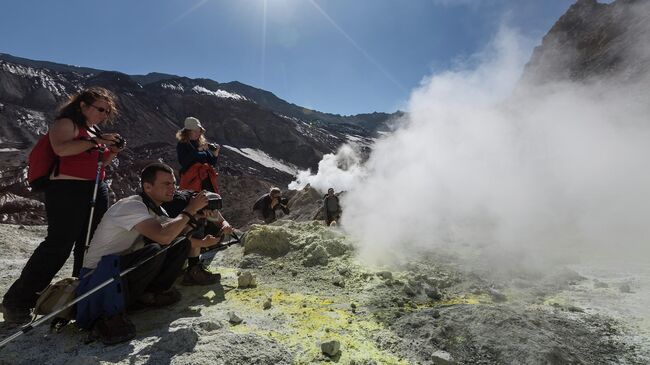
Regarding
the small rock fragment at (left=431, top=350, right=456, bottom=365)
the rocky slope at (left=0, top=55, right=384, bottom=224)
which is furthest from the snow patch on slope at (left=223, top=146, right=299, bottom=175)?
the small rock fragment at (left=431, top=350, right=456, bottom=365)

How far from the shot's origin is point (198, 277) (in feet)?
11.3

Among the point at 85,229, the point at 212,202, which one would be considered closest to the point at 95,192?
the point at 85,229

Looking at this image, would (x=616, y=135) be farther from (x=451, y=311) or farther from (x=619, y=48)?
(x=619, y=48)

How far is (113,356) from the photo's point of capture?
1.96 meters

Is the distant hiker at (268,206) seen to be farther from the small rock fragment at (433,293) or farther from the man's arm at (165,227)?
the man's arm at (165,227)

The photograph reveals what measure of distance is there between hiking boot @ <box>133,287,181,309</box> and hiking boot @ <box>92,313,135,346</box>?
0.42 meters

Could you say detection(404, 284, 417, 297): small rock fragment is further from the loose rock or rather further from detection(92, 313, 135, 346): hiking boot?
detection(92, 313, 135, 346): hiking boot

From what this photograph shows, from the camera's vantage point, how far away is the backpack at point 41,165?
8.38 ft

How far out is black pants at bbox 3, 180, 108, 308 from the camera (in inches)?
97.4

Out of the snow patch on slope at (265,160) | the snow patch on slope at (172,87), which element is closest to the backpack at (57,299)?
the snow patch on slope at (265,160)

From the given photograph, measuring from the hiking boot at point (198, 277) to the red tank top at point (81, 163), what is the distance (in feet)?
4.02

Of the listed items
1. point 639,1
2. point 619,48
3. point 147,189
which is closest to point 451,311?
point 147,189

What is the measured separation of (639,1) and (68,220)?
31264 mm

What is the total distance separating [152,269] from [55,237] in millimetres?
707
